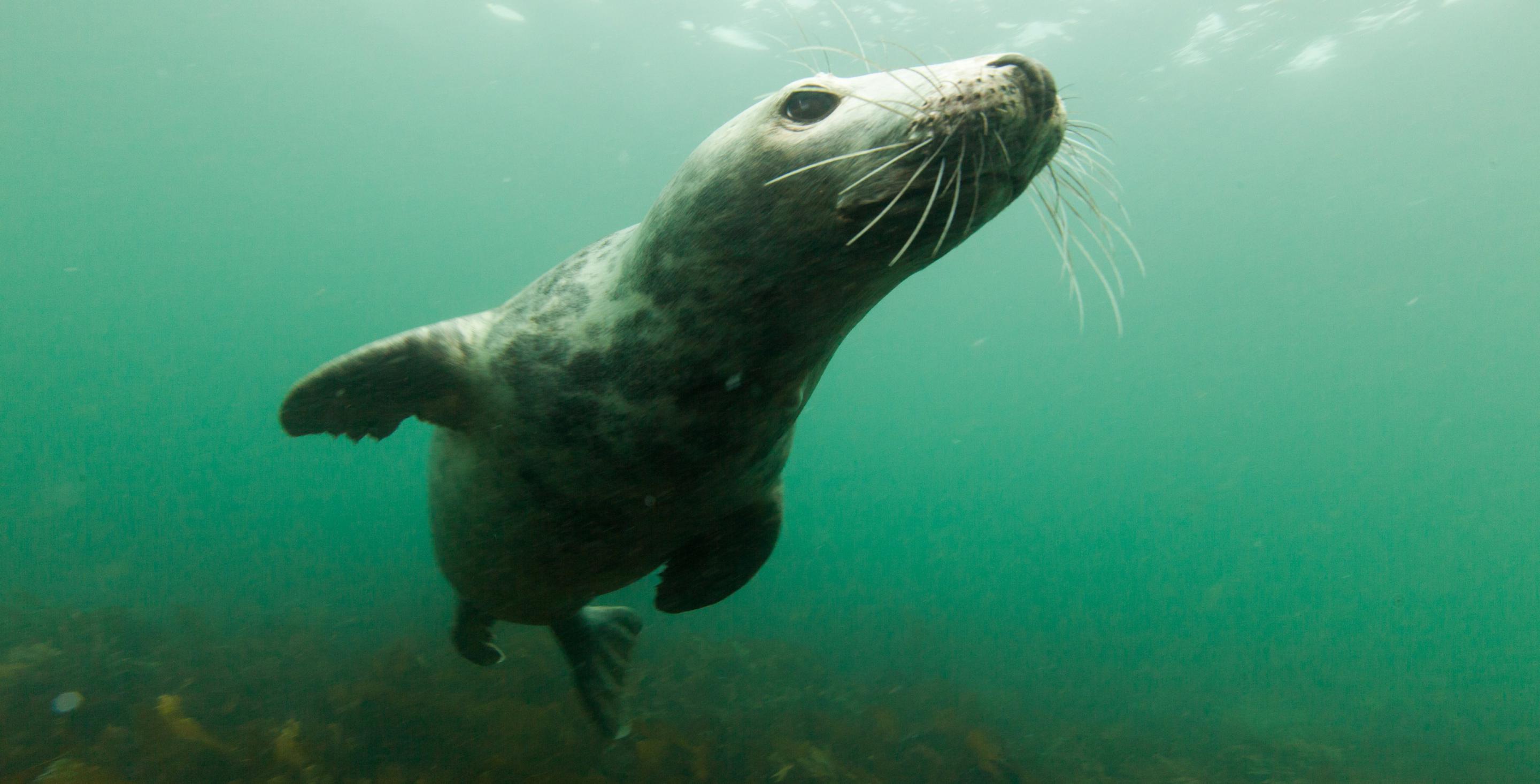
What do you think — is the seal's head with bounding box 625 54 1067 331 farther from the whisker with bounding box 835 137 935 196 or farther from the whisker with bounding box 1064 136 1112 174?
the whisker with bounding box 1064 136 1112 174

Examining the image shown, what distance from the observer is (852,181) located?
1.61 m

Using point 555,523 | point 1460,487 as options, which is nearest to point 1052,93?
point 555,523

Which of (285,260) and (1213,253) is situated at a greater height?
(285,260)

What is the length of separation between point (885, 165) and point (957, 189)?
17cm

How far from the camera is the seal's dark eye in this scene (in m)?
1.83

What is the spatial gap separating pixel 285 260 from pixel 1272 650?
74823 mm

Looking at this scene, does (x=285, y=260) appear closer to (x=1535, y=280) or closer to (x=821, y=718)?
(x=821, y=718)

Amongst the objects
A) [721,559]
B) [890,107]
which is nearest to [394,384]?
[721,559]

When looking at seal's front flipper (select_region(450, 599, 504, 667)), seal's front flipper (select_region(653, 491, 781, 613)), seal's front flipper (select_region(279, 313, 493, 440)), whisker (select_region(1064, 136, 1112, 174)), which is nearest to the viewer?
whisker (select_region(1064, 136, 1112, 174))

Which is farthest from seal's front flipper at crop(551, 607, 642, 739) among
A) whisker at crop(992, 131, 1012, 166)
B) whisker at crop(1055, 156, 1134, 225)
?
whisker at crop(992, 131, 1012, 166)

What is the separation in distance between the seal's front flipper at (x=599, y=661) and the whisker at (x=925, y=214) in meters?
3.15

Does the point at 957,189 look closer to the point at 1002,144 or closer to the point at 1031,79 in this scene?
the point at 1002,144

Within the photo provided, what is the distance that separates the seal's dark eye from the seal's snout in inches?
16.8

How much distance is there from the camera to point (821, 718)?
816cm
